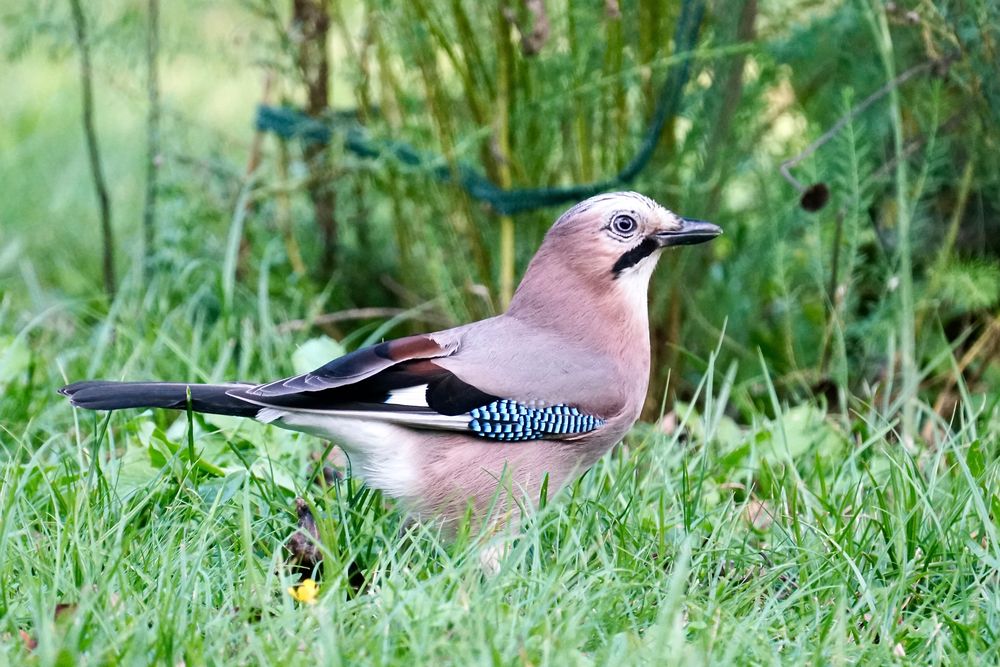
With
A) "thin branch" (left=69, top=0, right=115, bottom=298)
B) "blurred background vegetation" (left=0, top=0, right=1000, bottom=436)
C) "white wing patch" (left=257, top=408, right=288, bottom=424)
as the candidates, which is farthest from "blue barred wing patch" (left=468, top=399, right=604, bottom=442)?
"thin branch" (left=69, top=0, right=115, bottom=298)

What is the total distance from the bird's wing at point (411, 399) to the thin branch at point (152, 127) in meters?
2.13

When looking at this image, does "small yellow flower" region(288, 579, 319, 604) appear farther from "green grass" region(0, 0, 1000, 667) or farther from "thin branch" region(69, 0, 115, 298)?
"thin branch" region(69, 0, 115, 298)

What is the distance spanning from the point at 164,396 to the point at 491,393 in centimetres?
82

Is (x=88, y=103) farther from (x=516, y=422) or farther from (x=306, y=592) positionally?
(x=306, y=592)

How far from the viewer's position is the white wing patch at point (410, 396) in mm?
3262

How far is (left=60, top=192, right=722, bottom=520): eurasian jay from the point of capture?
3.20 m

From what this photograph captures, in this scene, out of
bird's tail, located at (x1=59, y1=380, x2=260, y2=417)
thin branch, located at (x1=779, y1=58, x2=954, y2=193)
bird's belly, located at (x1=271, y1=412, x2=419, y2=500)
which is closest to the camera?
bird's tail, located at (x1=59, y1=380, x2=260, y2=417)

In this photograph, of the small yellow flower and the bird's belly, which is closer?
the small yellow flower

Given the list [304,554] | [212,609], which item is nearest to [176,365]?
[304,554]

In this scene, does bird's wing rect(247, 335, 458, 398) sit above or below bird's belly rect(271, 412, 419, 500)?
above

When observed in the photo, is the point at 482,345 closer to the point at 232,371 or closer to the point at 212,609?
the point at 212,609

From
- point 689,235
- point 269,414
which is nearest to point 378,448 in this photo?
point 269,414

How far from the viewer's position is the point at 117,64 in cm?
521

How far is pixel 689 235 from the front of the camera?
3.65 metres
